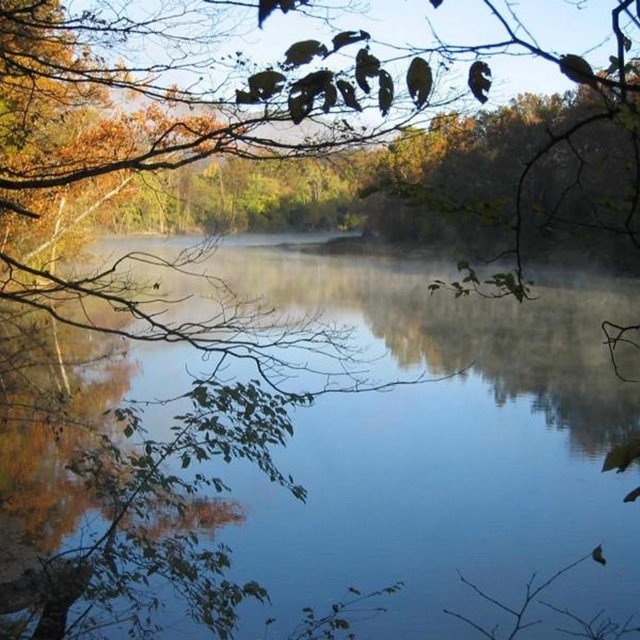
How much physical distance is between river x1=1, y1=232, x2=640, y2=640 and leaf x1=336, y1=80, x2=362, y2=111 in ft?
9.14

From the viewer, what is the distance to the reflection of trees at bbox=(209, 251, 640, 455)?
681 cm

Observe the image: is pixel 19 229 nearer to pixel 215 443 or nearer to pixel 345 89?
pixel 215 443

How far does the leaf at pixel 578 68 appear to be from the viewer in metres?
0.75

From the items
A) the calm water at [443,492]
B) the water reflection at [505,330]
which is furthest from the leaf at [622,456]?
the water reflection at [505,330]

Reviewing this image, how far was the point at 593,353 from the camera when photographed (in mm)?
9062

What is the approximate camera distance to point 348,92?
2.54 feet

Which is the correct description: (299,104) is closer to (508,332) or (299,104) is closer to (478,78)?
(478,78)

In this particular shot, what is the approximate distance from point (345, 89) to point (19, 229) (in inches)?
269

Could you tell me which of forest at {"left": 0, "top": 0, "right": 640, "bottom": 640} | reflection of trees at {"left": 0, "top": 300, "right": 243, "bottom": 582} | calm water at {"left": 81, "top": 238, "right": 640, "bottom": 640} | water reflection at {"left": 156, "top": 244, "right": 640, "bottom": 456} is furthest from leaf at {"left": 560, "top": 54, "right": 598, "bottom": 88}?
water reflection at {"left": 156, "top": 244, "right": 640, "bottom": 456}

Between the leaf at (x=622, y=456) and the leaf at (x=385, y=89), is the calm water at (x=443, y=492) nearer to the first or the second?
the leaf at (x=622, y=456)

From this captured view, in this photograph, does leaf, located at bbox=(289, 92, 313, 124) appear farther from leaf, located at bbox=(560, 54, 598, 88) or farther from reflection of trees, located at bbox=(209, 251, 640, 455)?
reflection of trees, located at bbox=(209, 251, 640, 455)

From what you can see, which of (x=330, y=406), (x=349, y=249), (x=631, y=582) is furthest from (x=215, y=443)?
(x=349, y=249)

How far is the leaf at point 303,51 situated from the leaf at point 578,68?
224 millimetres

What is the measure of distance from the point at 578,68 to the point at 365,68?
0.18 meters
